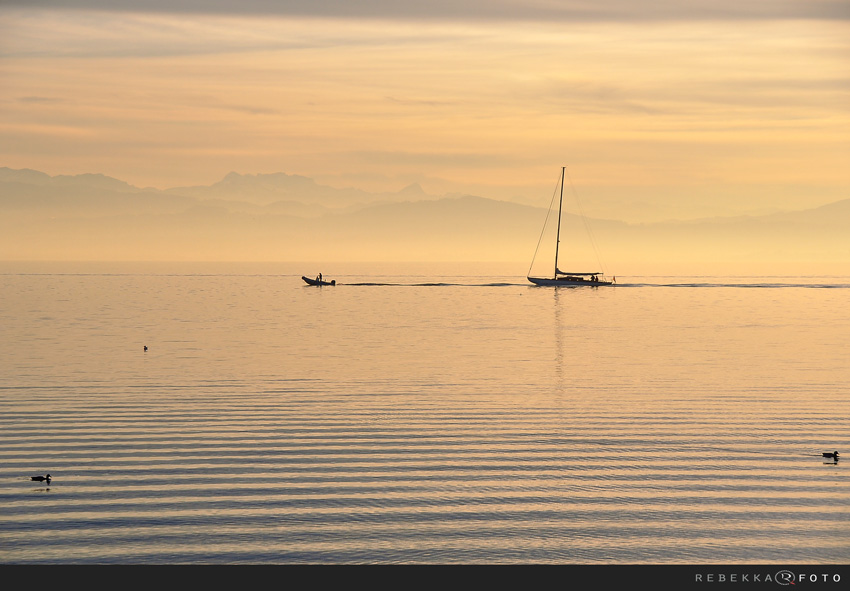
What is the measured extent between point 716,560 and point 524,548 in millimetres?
5016

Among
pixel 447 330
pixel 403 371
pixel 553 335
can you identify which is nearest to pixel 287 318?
pixel 447 330

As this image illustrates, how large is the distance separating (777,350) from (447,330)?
1400 inches

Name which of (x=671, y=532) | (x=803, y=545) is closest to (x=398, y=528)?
(x=671, y=532)

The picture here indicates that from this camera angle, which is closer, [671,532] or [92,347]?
[671,532]

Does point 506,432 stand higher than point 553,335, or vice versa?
point 553,335

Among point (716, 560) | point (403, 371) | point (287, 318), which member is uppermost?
point (287, 318)

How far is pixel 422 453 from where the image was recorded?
37750 millimetres

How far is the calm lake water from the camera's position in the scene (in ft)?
87.4

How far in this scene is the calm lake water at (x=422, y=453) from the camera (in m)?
26.6
